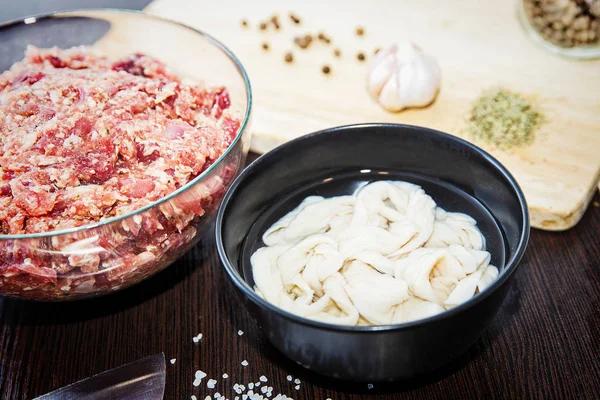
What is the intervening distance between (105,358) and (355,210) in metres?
0.59

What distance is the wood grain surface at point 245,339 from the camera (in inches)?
44.7

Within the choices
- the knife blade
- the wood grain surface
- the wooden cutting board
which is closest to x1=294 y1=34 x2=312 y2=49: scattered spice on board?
the wooden cutting board

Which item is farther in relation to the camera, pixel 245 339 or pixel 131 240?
pixel 245 339

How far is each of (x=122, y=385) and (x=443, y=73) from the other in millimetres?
1286

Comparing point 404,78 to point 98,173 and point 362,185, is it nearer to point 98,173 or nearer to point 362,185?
point 362,185

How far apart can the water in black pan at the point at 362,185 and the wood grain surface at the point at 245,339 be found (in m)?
0.12

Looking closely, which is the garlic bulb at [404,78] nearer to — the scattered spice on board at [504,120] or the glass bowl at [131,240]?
the scattered spice on board at [504,120]

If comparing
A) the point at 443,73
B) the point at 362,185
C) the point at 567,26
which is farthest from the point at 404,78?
the point at 567,26

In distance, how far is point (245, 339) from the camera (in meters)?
1.25

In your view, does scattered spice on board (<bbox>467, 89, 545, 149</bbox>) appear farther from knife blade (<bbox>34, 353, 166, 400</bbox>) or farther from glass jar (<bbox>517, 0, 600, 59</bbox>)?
knife blade (<bbox>34, 353, 166, 400</bbox>)

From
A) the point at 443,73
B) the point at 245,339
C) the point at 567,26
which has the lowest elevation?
the point at 245,339

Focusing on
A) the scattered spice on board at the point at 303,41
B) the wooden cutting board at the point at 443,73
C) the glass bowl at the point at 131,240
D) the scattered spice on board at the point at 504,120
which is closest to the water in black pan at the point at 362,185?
the glass bowl at the point at 131,240

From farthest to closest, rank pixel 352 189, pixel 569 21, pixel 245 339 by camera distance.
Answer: pixel 569 21
pixel 352 189
pixel 245 339

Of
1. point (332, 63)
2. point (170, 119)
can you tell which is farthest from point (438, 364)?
point (332, 63)
